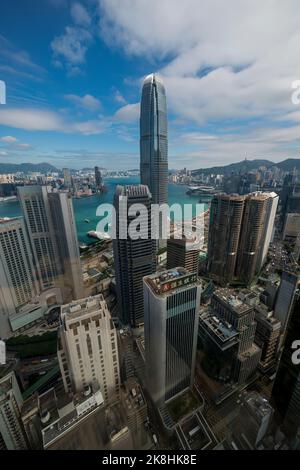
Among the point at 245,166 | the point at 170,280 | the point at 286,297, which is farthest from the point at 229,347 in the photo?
the point at 245,166

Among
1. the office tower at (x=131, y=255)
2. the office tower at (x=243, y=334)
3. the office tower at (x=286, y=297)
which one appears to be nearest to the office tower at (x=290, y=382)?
the office tower at (x=243, y=334)

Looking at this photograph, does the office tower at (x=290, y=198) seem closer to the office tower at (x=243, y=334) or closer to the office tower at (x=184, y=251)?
the office tower at (x=184, y=251)

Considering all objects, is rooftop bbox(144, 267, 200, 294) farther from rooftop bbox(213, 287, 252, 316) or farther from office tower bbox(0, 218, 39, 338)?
office tower bbox(0, 218, 39, 338)

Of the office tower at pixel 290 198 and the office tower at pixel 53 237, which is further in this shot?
the office tower at pixel 290 198

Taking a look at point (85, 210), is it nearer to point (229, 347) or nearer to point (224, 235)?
point (224, 235)

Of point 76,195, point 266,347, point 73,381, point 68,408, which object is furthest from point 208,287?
point 76,195
